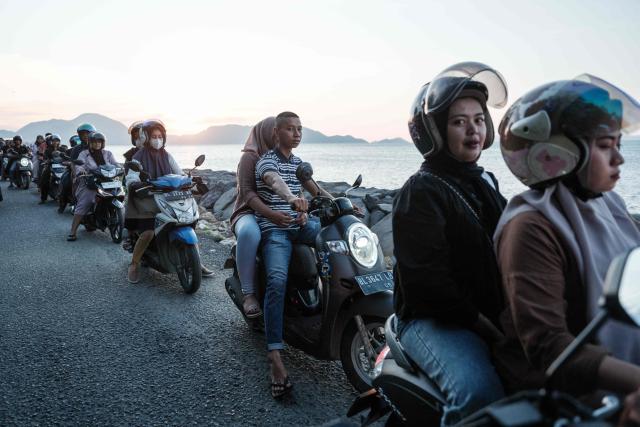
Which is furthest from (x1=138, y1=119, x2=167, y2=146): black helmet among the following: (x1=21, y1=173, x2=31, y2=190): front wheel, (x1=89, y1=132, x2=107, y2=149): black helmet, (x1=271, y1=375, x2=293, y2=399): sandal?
(x1=21, y1=173, x2=31, y2=190): front wheel

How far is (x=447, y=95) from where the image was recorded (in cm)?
187

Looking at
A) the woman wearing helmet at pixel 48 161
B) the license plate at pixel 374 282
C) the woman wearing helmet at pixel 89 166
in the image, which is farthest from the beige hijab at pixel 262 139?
the woman wearing helmet at pixel 48 161

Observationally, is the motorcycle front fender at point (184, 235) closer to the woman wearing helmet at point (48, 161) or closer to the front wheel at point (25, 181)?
the woman wearing helmet at point (48, 161)

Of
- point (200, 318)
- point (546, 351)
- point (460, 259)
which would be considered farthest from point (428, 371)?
point (200, 318)

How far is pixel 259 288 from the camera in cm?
385

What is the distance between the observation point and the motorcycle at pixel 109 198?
8.12 m

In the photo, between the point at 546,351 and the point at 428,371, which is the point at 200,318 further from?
the point at 546,351

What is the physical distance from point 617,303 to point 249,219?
3180 millimetres

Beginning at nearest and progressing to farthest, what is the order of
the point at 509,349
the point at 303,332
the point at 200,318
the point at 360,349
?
the point at 509,349 < the point at 360,349 < the point at 303,332 < the point at 200,318

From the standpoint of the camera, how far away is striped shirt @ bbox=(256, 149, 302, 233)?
3770mm

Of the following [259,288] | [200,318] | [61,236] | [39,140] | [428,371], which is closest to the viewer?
[428,371]

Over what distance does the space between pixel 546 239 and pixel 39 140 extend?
1840 cm

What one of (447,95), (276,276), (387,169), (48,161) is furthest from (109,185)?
(387,169)

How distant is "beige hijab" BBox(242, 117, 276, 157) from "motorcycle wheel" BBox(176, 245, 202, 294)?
1539 mm
